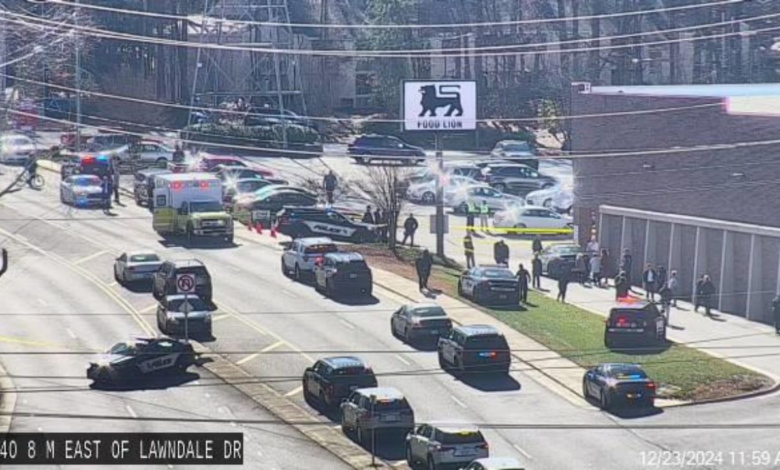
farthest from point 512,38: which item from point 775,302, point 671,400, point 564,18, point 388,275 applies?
point 671,400

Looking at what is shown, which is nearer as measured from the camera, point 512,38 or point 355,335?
point 355,335

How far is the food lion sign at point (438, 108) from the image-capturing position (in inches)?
2552

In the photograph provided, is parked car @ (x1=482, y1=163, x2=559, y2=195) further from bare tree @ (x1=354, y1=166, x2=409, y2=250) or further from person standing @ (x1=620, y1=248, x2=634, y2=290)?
person standing @ (x1=620, y1=248, x2=634, y2=290)

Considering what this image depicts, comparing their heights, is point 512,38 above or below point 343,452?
above

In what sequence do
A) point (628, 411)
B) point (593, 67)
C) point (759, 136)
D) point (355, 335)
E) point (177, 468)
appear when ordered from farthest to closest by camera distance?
point (593, 67) < point (759, 136) < point (355, 335) < point (628, 411) < point (177, 468)

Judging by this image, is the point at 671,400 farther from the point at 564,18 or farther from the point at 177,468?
the point at 564,18

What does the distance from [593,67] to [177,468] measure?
76.7 m

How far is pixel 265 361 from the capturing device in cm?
4631

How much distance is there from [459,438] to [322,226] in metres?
30.7

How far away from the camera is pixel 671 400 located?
42719mm

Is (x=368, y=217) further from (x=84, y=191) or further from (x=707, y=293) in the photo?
(x=707, y=293)

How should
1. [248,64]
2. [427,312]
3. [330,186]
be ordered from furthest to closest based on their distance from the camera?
[248,64] → [330,186] → [427,312]

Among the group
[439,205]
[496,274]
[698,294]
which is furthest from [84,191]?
[698,294]

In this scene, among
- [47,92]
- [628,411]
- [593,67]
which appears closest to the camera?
[628,411]
